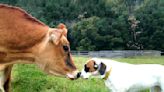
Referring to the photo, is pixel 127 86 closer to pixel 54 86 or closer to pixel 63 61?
pixel 54 86

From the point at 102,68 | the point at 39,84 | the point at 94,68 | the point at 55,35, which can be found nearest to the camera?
the point at 55,35

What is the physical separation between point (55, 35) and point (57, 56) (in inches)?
6.1

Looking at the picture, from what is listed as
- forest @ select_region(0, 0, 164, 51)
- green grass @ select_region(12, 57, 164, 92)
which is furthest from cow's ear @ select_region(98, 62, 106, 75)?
forest @ select_region(0, 0, 164, 51)

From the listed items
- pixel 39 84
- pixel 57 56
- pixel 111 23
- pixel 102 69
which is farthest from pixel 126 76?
pixel 111 23

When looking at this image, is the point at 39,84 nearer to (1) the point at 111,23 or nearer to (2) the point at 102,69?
(2) the point at 102,69

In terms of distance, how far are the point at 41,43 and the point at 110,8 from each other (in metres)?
65.1

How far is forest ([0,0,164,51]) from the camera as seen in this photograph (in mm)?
59188

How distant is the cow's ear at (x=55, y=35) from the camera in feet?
10.4

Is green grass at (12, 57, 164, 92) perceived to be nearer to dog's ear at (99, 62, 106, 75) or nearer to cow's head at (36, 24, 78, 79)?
dog's ear at (99, 62, 106, 75)

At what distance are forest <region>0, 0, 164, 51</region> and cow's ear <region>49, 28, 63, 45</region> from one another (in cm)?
5423

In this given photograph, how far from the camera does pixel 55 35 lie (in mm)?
3178

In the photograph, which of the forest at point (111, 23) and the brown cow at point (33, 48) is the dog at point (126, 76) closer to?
the brown cow at point (33, 48)

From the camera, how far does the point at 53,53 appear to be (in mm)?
3238

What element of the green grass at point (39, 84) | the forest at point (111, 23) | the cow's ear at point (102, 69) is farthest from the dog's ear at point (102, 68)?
the forest at point (111, 23)
